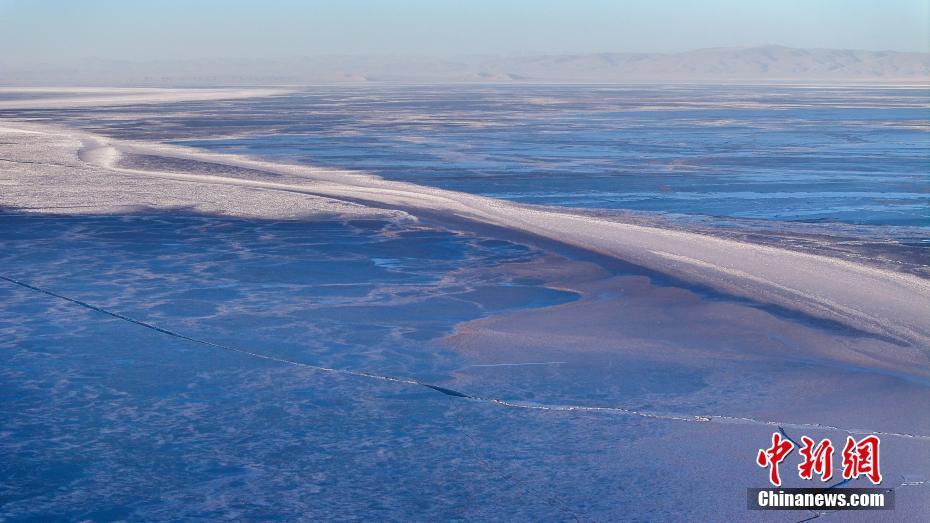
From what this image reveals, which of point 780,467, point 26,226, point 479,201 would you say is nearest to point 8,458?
point 780,467

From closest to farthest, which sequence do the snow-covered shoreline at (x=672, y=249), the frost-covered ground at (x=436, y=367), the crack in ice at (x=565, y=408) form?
1. the frost-covered ground at (x=436, y=367)
2. the crack in ice at (x=565, y=408)
3. the snow-covered shoreline at (x=672, y=249)

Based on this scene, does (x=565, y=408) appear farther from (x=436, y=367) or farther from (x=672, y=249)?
(x=672, y=249)

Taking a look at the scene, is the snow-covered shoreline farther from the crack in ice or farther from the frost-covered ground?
the crack in ice

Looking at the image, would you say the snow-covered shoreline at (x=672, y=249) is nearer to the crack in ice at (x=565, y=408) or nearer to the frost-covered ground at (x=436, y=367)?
the frost-covered ground at (x=436, y=367)

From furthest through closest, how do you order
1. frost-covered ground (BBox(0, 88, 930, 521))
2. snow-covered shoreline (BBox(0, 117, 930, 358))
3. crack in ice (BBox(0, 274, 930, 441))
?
snow-covered shoreline (BBox(0, 117, 930, 358)) → crack in ice (BBox(0, 274, 930, 441)) → frost-covered ground (BBox(0, 88, 930, 521))

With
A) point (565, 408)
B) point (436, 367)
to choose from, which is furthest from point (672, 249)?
point (565, 408)

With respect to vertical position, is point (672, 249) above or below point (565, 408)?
above

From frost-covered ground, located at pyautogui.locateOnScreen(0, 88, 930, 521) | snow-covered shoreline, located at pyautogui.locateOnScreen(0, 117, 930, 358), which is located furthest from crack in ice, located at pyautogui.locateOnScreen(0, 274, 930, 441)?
snow-covered shoreline, located at pyautogui.locateOnScreen(0, 117, 930, 358)

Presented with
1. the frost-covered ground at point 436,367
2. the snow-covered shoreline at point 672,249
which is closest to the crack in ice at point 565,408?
the frost-covered ground at point 436,367

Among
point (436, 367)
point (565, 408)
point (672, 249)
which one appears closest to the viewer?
point (565, 408)
